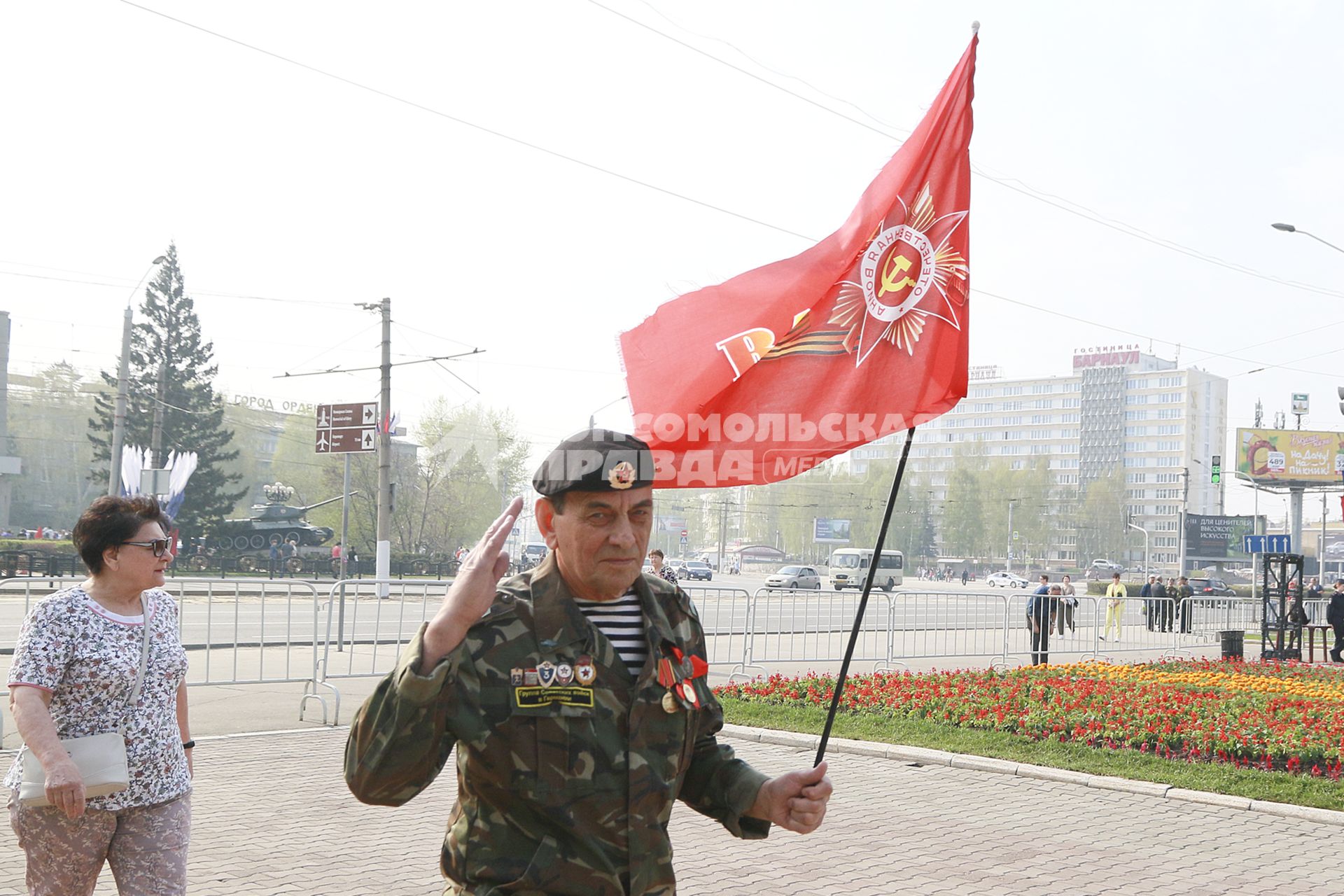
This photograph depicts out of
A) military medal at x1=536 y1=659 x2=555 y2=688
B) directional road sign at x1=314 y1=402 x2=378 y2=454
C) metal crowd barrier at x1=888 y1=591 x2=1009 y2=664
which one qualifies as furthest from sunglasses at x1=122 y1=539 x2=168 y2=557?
directional road sign at x1=314 y1=402 x2=378 y2=454

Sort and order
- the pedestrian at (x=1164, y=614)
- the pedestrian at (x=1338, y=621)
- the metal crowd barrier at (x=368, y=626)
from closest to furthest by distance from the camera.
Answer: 1. the metal crowd barrier at (x=368, y=626)
2. the pedestrian at (x=1338, y=621)
3. the pedestrian at (x=1164, y=614)

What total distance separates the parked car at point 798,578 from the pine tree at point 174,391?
91.1ft

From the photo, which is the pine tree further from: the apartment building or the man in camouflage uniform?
the apartment building

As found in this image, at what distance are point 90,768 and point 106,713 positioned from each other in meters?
0.23

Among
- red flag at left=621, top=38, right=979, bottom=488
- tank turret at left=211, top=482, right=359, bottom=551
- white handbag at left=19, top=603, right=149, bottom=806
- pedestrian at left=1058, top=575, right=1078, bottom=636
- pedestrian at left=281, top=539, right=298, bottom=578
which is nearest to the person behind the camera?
red flag at left=621, top=38, right=979, bottom=488

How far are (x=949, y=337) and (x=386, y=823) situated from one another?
5.08 m

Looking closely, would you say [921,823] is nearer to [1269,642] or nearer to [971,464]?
[1269,642]

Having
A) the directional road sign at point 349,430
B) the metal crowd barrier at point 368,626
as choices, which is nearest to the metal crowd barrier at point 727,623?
the metal crowd barrier at point 368,626

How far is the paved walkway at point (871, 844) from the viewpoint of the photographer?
6.50m

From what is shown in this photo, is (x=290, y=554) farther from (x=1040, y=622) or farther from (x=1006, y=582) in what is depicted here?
(x=1006, y=582)

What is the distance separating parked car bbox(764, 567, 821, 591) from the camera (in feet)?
206

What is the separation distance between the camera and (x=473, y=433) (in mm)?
68375

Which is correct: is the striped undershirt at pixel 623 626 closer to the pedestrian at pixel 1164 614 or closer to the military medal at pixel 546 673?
the military medal at pixel 546 673

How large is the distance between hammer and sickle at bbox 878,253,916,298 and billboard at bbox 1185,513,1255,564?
313 ft
